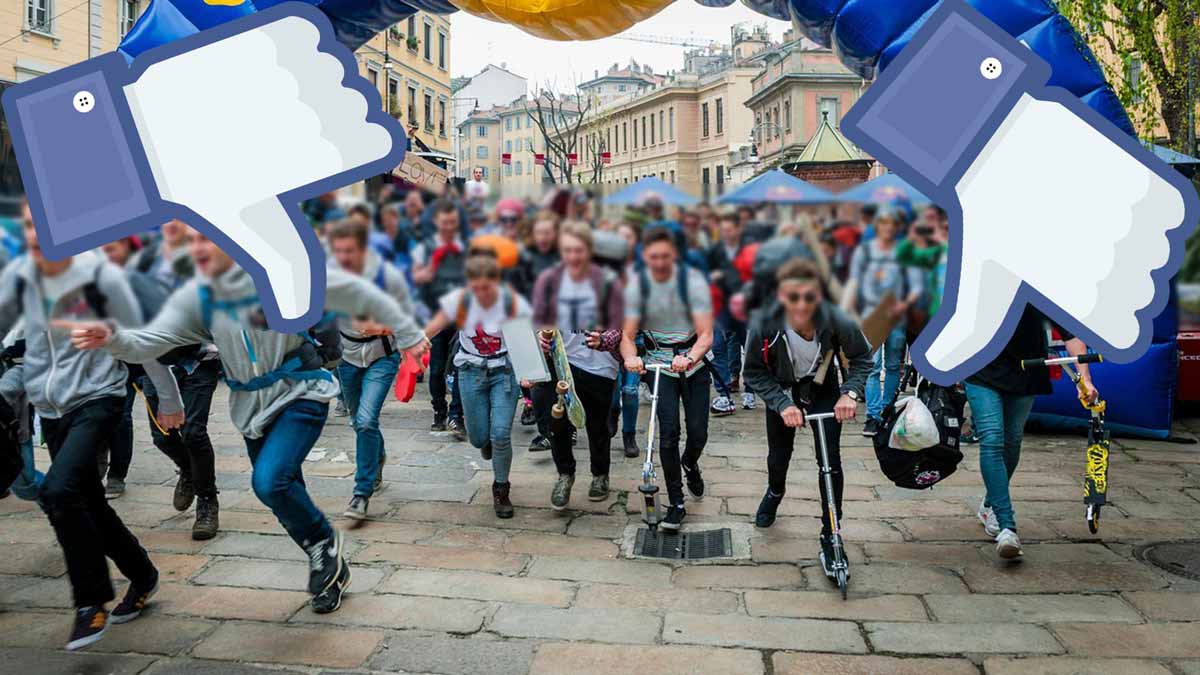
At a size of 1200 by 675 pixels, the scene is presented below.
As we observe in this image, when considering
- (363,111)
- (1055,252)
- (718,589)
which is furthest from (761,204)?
(718,589)

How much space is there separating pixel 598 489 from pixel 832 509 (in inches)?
79.4

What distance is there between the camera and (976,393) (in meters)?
4.97

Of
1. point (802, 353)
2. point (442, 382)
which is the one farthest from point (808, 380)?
point (442, 382)

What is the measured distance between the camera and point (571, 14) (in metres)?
3.77

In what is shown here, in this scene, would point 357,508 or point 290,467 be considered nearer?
point 290,467

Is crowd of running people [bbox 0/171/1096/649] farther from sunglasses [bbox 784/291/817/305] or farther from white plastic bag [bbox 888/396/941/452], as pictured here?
white plastic bag [bbox 888/396/941/452]

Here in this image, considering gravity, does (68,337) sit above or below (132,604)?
above

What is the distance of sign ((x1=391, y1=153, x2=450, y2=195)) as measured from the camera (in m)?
2.97

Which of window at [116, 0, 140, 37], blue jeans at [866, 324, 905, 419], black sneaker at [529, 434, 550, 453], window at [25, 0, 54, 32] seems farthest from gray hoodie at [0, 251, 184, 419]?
window at [116, 0, 140, 37]

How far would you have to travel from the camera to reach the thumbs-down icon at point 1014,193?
2.92m

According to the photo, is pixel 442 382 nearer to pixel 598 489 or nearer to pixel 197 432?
pixel 598 489

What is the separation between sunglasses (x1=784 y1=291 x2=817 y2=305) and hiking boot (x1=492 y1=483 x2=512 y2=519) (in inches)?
135

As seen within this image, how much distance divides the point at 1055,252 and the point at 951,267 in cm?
32

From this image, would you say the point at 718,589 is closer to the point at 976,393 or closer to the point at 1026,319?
the point at 976,393
